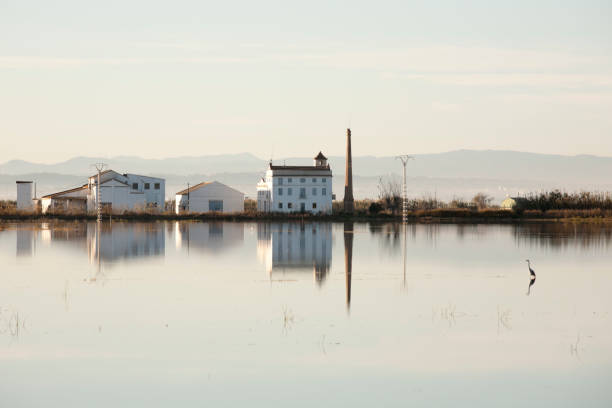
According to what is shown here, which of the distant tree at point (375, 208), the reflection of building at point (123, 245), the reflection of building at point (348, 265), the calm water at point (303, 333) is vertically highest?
the distant tree at point (375, 208)

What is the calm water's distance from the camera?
36.9ft


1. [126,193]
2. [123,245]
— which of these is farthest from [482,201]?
[123,245]

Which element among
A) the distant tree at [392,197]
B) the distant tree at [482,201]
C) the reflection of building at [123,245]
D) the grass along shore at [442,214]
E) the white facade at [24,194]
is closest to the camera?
the reflection of building at [123,245]

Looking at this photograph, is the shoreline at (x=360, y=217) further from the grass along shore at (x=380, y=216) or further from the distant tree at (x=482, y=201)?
the distant tree at (x=482, y=201)

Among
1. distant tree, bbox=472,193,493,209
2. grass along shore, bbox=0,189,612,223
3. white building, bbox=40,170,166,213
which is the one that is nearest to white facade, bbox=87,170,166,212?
white building, bbox=40,170,166,213

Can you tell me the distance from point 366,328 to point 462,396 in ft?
14.9

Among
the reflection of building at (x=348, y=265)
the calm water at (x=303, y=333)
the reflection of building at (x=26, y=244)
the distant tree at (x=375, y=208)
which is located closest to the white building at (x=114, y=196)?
the distant tree at (x=375, y=208)

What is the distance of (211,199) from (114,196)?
9.09m

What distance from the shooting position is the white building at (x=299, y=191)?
279ft

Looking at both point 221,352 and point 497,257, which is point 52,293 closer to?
point 221,352

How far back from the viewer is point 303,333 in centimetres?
1491

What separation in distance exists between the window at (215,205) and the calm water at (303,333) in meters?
54.0

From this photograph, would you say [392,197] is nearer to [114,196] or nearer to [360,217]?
[360,217]

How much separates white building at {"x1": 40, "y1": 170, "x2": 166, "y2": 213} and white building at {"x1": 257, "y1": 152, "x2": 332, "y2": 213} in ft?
35.9
